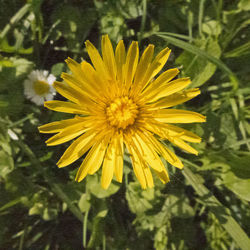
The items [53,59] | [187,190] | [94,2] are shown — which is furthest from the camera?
[187,190]

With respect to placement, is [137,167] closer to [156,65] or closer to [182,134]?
[182,134]

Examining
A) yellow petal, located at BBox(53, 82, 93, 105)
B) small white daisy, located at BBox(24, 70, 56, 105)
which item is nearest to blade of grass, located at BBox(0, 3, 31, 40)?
small white daisy, located at BBox(24, 70, 56, 105)

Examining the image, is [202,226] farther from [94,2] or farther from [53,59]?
[94,2]

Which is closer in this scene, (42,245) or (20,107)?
(20,107)

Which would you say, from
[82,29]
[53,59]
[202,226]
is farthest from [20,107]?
[202,226]

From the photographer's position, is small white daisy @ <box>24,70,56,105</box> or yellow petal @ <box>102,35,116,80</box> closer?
yellow petal @ <box>102,35,116,80</box>

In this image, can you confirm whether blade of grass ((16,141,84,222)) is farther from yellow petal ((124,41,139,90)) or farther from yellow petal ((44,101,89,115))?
yellow petal ((124,41,139,90))

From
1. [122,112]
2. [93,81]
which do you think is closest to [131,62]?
[93,81]
